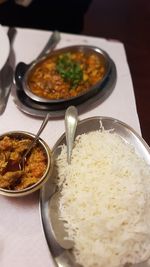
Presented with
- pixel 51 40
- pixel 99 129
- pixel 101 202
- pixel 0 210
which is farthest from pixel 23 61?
pixel 101 202

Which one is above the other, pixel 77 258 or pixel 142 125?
pixel 142 125

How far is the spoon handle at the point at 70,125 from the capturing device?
1243 mm

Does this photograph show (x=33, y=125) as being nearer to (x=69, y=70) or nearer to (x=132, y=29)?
(x=69, y=70)

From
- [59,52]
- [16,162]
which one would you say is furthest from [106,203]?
[59,52]

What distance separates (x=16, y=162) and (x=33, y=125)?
298 mm

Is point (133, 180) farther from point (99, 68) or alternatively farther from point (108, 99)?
point (99, 68)

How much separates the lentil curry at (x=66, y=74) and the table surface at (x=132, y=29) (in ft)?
0.72

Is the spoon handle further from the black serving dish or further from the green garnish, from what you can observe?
the green garnish

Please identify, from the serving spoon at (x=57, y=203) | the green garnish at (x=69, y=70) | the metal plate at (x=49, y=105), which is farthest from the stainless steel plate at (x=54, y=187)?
the green garnish at (x=69, y=70)

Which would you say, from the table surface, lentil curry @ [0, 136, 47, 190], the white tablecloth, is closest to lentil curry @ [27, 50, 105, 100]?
the white tablecloth

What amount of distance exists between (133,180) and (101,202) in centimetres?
13

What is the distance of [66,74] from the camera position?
157cm

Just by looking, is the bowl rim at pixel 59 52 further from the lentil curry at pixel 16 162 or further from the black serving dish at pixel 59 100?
the lentil curry at pixel 16 162

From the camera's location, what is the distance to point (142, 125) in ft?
4.77
